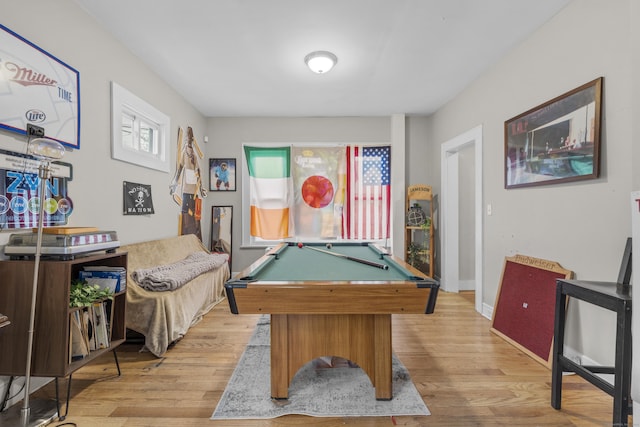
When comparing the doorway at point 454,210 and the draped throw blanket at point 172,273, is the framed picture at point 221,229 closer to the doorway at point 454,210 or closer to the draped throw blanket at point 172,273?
the draped throw blanket at point 172,273

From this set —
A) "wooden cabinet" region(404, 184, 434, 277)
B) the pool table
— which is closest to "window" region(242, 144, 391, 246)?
"wooden cabinet" region(404, 184, 434, 277)

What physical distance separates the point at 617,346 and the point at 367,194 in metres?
3.49

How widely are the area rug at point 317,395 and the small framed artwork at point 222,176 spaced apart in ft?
10.1

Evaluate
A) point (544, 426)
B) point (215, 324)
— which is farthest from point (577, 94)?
point (215, 324)

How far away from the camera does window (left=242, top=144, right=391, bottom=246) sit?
4.66 meters

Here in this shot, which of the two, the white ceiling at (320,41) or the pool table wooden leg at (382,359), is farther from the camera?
the white ceiling at (320,41)

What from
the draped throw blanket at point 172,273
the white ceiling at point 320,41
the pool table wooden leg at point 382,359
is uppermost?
the white ceiling at point 320,41

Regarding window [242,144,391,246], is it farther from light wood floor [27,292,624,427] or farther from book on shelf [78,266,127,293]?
book on shelf [78,266,127,293]

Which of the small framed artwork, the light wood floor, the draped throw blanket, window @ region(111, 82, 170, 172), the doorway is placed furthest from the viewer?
the small framed artwork

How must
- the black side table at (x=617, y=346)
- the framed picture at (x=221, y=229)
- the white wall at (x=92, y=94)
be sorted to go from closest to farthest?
the black side table at (x=617, y=346) < the white wall at (x=92, y=94) < the framed picture at (x=221, y=229)

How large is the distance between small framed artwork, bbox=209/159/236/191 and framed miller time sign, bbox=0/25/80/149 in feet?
8.19

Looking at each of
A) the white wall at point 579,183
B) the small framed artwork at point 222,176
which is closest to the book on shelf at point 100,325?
the small framed artwork at point 222,176

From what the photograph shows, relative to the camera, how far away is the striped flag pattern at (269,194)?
15.3ft

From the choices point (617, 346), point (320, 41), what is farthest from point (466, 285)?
point (320, 41)
